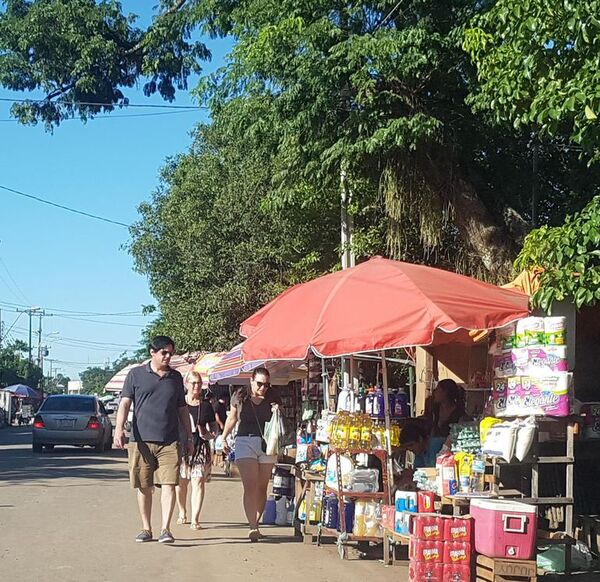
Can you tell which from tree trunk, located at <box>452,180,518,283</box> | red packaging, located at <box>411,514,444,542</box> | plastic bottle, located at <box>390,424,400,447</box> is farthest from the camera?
tree trunk, located at <box>452,180,518,283</box>

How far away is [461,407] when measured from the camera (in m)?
10.2

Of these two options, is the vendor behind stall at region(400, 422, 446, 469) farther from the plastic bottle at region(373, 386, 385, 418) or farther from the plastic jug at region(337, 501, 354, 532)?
the plastic jug at region(337, 501, 354, 532)

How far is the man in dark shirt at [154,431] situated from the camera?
9.05m

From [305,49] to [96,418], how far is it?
14216 mm

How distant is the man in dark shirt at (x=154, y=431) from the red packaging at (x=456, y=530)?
3.01 m

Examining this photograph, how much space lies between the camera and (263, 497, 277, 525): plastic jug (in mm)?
11344

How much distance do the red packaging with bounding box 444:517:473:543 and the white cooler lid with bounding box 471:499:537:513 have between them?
0.18 metres

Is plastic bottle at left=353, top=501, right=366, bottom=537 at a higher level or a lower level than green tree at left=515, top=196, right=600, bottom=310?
lower

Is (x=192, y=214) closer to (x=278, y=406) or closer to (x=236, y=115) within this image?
(x=236, y=115)

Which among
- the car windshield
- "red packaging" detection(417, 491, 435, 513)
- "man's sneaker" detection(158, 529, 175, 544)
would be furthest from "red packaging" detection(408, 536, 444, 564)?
the car windshield

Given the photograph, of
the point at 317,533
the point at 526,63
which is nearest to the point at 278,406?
the point at 317,533

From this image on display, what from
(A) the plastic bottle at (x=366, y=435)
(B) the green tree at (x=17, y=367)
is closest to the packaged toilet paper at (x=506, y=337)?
(A) the plastic bottle at (x=366, y=435)

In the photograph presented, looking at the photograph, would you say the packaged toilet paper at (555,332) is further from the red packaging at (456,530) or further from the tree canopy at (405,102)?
the red packaging at (456,530)

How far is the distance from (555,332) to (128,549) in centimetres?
458
